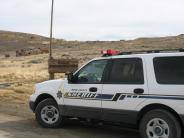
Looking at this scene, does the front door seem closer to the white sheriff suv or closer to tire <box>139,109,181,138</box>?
the white sheriff suv

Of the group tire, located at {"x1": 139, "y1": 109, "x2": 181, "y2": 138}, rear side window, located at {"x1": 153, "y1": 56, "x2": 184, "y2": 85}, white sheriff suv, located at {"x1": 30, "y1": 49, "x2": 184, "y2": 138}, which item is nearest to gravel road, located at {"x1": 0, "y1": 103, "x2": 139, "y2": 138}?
white sheriff suv, located at {"x1": 30, "y1": 49, "x2": 184, "y2": 138}

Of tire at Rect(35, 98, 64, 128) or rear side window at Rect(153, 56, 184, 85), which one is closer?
rear side window at Rect(153, 56, 184, 85)

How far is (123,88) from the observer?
10289 mm

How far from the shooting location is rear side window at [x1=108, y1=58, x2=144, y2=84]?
10.2m

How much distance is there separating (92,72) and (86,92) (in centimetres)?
46

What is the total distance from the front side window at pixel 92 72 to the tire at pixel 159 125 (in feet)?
5.05

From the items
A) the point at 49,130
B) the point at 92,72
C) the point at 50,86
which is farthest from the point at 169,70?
the point at 49,130

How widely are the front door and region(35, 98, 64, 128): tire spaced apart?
44 centimetres

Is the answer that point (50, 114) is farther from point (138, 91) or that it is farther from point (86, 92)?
point (138, 91)

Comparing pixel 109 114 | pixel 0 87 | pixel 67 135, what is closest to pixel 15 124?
A: pixel 67 135

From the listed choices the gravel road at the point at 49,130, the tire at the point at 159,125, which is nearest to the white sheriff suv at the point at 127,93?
the tire at the point at 159,125

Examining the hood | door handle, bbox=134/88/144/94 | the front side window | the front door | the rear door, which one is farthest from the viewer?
the hood

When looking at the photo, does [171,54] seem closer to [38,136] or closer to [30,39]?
[38,136]

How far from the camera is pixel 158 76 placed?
388 inches
